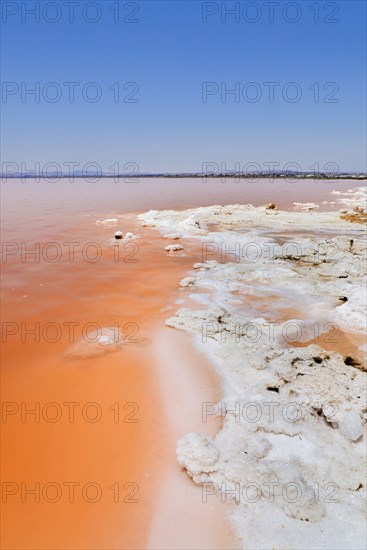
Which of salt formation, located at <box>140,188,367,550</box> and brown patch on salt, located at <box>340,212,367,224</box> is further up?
brown patch on salt, located at <box>340,212,367,224</box>

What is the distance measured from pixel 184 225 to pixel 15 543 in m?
10.4

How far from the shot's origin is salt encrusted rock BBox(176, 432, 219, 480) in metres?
2.60

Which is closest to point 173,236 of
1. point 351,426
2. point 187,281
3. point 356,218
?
point 187,281

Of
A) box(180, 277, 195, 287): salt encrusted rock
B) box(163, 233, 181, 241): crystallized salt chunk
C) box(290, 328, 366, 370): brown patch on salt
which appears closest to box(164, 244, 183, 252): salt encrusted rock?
box(163, 233, 181, 241): crystallized salt chunk

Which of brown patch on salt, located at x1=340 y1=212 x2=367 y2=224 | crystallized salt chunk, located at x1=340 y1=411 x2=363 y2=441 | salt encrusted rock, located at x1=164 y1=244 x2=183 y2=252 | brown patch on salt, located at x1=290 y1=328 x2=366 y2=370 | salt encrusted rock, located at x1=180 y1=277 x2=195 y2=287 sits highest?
brown patch on salt, located at x1=340 y1=212 x2=367 y2=224

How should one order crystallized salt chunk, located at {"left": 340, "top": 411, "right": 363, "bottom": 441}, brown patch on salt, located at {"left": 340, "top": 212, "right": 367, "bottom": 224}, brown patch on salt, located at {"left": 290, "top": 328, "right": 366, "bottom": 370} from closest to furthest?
crystallized salt chunk, located at {"left": 340, "top": 411, "right": 363, "bottom": 441} → brown patch on salt, located at {"left": 290, "top": 328, "right": 366, "bottom": 370} → brown patch on salt, located at {"left": 340, "top": 212, "right": 367, "bottom": 224}

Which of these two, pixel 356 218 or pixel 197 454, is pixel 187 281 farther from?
pixel 356 218

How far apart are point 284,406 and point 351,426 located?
56 centimetres

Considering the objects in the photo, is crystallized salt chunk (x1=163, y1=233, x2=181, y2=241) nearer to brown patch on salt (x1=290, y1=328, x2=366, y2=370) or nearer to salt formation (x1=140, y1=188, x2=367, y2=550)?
salt formation (x1=140, y1=188, x2=367, y2=550)

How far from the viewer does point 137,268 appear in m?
7.65

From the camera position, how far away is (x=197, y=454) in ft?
8.84

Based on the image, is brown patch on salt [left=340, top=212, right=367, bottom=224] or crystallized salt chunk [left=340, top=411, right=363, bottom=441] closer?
crystallized salt chunk [left=340, top=411, right=363, bottom=441]

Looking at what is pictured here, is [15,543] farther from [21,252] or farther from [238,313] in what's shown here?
[21,252]

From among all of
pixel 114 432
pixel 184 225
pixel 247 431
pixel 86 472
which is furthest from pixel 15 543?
pixel 184 225
